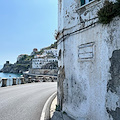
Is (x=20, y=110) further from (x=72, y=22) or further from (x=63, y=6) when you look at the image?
(x=63, y=6)

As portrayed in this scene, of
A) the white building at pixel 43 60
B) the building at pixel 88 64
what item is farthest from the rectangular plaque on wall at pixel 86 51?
the white building at pixel 43 60

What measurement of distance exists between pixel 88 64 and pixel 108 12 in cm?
170

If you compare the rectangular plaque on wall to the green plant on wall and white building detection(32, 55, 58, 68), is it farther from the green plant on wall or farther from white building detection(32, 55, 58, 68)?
white building detection(32, 55, 58, 68)

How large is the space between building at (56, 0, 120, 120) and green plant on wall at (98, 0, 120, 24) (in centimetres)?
13

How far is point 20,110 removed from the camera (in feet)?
18.6

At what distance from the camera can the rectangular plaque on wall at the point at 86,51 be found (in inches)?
144

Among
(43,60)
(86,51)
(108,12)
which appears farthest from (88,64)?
(43,60)

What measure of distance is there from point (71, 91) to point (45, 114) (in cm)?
200

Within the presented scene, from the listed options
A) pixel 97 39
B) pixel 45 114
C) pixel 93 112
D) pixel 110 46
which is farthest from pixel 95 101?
pixel 45 114

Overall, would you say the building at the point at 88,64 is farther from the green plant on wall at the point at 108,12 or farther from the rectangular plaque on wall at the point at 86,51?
the green plant on wall at the point at 108,12

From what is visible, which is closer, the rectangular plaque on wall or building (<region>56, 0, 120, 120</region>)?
building (<region>56, 0, 120, 120</region>)

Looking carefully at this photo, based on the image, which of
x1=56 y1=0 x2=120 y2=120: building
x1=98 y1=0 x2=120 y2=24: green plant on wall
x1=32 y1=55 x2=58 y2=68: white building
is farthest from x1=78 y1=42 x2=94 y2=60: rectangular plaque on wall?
x1=32 y1=55 x2=58 y2=68: white building

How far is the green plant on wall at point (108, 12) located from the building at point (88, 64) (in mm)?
133

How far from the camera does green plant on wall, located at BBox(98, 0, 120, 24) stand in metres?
2.92
